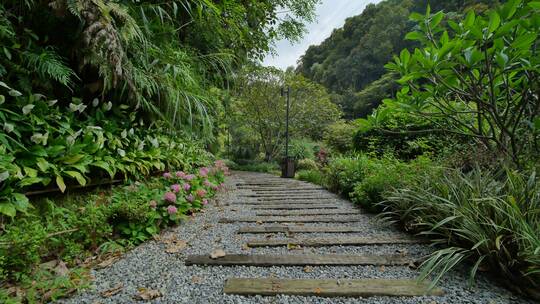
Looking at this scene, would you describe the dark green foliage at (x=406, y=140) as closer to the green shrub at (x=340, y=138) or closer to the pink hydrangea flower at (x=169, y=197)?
the green shrub at (x=340, y=138)

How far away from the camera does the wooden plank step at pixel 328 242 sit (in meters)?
1.59

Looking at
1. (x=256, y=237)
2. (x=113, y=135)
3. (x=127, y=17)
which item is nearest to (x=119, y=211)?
(x=113, y=135)

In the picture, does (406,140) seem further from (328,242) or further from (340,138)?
(328,242)

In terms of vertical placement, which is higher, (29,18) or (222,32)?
(222,32)

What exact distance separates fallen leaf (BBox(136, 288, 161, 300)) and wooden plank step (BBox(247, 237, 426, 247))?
0.67 m

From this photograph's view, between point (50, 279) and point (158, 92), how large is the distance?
5.12 feet

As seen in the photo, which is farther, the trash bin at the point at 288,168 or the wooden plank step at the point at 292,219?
the trash bin at the point at 288,168

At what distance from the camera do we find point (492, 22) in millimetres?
1272

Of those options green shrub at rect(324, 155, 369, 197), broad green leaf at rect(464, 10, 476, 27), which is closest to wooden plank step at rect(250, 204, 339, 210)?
green shrub at rect(324, 155, 369, 197)

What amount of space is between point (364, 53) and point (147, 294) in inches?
803

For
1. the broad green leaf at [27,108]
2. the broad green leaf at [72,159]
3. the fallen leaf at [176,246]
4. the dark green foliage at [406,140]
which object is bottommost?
the fallen leaf at [176,246]

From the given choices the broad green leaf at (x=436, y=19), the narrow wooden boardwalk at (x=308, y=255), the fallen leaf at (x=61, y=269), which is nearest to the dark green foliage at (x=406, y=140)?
the narrow wooden boardwalk at (x=308, y=255)

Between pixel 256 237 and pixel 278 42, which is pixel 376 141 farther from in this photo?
pixel 256 237

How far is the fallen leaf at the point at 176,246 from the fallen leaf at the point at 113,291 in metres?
0.38
